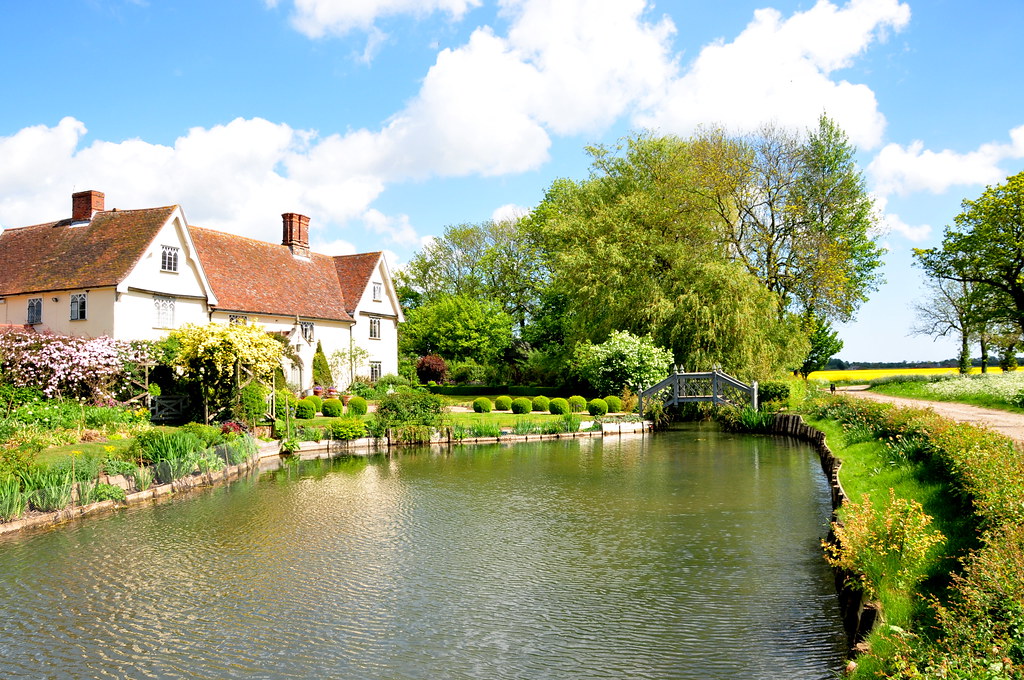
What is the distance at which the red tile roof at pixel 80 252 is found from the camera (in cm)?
2991

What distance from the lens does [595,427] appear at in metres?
28.4

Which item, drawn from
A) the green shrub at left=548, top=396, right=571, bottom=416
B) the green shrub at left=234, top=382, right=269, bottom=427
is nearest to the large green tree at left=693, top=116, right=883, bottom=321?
the green shrub at left=548, top=396, right=571, bottom=416

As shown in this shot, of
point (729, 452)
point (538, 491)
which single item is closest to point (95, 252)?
point (538, 491)

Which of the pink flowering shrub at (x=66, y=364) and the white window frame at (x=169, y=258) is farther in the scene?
the white window frame at (x=169, y=258)

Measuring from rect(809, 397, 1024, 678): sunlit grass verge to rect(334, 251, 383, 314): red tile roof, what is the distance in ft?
108

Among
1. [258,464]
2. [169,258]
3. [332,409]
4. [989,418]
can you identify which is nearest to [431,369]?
[332,409]

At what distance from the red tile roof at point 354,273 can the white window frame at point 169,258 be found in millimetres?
11131

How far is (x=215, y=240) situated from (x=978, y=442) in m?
34.9

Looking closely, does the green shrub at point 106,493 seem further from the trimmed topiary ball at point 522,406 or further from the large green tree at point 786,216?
the large green tree at point 786,216

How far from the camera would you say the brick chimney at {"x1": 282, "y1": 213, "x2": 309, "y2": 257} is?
42.0 metres

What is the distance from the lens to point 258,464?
20484mm

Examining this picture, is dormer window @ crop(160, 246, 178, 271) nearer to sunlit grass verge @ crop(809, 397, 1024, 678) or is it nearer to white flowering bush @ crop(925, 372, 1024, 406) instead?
sunlit grass verge @ crop(809, 397, 1024, 678)

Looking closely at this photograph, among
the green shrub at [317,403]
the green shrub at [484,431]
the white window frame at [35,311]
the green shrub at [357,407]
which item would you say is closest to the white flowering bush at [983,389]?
the green shrub at [484,431]

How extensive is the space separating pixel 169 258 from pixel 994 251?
41.2 meters
